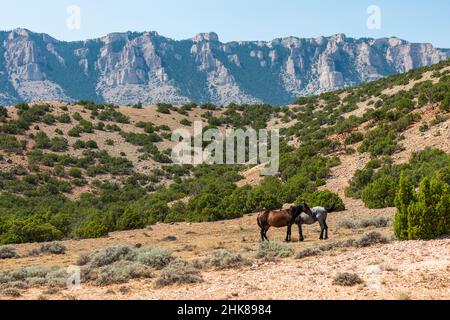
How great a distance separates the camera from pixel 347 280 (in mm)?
10461

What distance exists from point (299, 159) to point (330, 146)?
11.0 ft

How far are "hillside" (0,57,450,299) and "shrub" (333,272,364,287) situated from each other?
80mm

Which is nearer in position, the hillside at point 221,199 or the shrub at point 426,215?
the hillside at point 221,199

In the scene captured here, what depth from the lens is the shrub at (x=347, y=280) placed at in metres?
10.4

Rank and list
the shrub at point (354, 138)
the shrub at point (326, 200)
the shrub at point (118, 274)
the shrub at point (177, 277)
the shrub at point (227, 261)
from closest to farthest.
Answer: the shrub at point (177, 277)
the shrub at point (118, 274)
the shrub at point (227, 261)
the shrub at point (326, 200)
the shrub at point (354, 138)

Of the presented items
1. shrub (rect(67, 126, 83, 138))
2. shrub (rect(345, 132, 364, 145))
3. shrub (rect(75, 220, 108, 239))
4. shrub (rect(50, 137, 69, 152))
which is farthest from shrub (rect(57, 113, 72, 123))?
shrub (rect(75, 220, 108, 239))

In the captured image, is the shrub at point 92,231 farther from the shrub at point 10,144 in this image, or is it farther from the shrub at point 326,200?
the shrub at point 10,144

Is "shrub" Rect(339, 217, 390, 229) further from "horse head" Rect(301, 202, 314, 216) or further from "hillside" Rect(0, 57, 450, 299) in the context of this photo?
"horse head" Rect(301, 202, 314, 216)

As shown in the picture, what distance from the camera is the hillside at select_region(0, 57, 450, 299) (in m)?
11.7

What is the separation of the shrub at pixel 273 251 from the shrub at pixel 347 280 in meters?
4.28

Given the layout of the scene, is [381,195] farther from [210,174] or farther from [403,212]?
[210,174]

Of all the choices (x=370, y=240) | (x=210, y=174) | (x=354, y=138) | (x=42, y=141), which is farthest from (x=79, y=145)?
(x=370, y=240)

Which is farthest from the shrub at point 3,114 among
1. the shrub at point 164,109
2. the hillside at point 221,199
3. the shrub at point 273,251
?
the shrub at point 273,251
